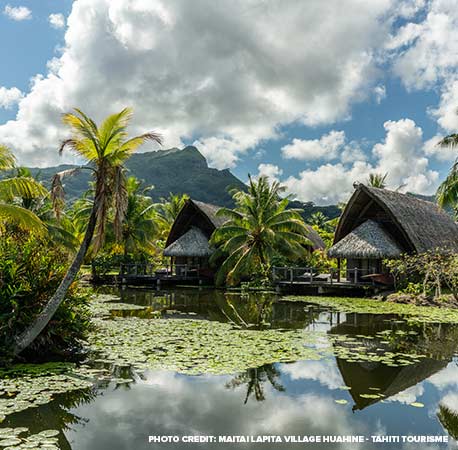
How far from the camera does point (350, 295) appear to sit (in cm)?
1856

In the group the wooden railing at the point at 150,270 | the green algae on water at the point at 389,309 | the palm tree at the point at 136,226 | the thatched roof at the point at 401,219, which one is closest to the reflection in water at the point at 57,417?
the green algae on water at the point at 389,309

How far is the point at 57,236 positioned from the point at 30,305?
11560 millimetres

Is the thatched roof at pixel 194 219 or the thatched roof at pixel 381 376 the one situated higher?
the thatched roof at pixel 194 219

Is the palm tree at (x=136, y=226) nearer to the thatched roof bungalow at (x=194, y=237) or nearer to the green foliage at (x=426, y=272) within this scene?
the thatched roof bungalow at (x=194, y=237)

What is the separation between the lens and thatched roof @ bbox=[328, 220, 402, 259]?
59.7 feet

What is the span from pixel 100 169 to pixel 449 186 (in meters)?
12.4

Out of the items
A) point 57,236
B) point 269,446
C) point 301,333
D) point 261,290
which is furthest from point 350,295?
point 269,446

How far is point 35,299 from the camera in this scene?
702 cm

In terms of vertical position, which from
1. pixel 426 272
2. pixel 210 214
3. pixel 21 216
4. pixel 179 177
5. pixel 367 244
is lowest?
pixel 426 272

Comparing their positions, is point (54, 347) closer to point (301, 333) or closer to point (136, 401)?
point (136, 401)

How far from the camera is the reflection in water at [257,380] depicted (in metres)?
5.79

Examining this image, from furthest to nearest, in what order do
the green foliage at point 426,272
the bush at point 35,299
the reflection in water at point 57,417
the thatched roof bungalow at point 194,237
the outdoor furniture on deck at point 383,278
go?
the thatched roof bungalow at point 194,237 < the outdoor furniture on deck at point 383,278 < the green foliage at point 426,272 < the bush at point 35,299 < the reflection in water at point 57,417

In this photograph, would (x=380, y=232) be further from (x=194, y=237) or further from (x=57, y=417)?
(x=57, y=417)

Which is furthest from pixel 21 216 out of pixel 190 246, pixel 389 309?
pixel 190 246
